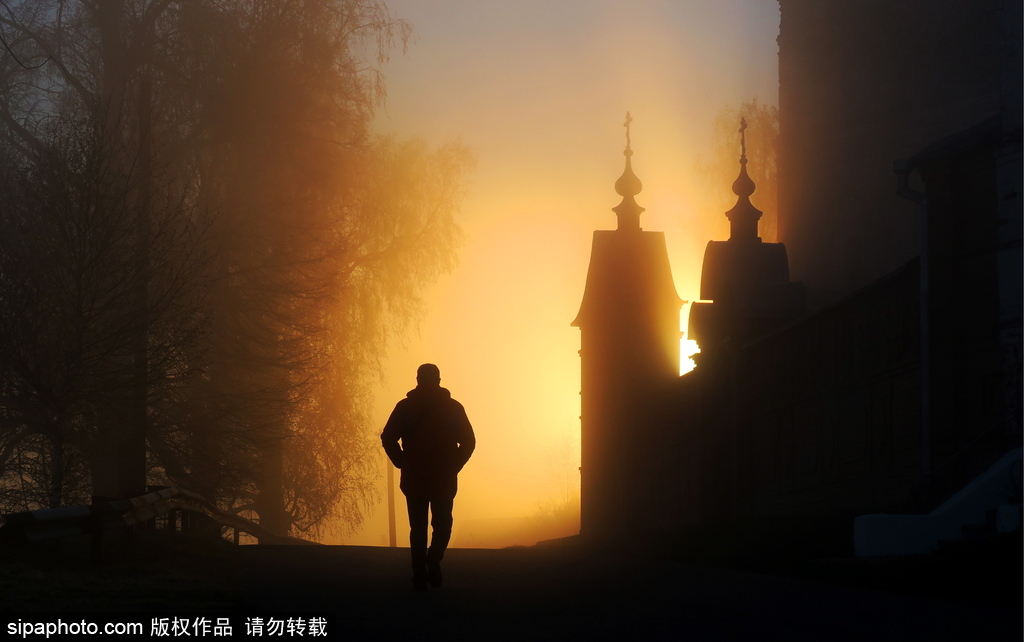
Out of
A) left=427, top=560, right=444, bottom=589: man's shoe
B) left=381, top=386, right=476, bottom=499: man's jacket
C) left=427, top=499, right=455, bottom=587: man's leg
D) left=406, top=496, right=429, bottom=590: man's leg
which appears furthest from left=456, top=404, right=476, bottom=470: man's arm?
left=427, top=560, right=444, bottom=589: man's shoe

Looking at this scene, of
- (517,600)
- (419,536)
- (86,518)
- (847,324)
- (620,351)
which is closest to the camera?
(517,600)

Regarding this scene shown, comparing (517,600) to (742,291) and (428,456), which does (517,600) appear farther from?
(742,291)

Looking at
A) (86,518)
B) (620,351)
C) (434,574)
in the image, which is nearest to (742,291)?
(620,351)

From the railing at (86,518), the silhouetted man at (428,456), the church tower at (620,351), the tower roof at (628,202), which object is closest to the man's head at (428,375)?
the silhouetted man at (428,456)

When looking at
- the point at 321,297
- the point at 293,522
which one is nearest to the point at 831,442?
the point at 321,297

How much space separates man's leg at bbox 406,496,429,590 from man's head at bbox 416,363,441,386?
0.95m

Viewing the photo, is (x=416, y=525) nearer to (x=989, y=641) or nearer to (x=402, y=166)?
(x=989, y=641)

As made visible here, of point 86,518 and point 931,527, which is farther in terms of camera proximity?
point 931,527

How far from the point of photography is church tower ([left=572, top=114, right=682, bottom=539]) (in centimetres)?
3509

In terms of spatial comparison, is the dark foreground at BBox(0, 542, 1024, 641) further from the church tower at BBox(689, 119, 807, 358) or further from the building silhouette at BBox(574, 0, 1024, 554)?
the church tower at BBox(689, 119, 807, 358)

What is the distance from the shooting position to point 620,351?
36.3m

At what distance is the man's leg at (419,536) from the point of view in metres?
10.7

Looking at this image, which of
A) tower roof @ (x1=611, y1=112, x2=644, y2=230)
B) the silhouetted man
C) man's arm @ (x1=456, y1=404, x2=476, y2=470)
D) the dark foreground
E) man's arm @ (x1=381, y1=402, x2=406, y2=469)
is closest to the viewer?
the dark foreground

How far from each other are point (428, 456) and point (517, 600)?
149 cm
